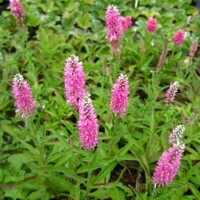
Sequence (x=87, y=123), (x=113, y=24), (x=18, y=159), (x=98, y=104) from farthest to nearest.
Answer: (x=98, y=104), (x=18, y=159), (x=113, y=24), (x=87, y=123)

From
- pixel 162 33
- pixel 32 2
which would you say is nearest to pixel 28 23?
pixel 32 2

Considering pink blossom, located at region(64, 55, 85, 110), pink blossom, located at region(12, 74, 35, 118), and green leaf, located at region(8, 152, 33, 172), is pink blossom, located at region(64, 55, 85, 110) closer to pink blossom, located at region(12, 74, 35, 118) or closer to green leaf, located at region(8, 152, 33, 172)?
pink blossom, located at region(12, 74, 35, 118)

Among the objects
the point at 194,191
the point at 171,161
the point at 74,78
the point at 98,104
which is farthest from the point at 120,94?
the point at 98,104

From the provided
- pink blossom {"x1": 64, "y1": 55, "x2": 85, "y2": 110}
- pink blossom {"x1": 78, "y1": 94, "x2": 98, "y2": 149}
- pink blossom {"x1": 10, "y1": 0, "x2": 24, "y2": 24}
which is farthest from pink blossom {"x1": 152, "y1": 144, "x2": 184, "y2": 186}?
pink blossom {"x1": 10, "y1": 0, "x2": 24, "y2": 24}

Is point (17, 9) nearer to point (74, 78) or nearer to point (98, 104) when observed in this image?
point (98, 104)

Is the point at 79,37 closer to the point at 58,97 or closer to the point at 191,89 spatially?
the point at 58,97

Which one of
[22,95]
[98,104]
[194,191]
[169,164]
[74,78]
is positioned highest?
[74,78]
